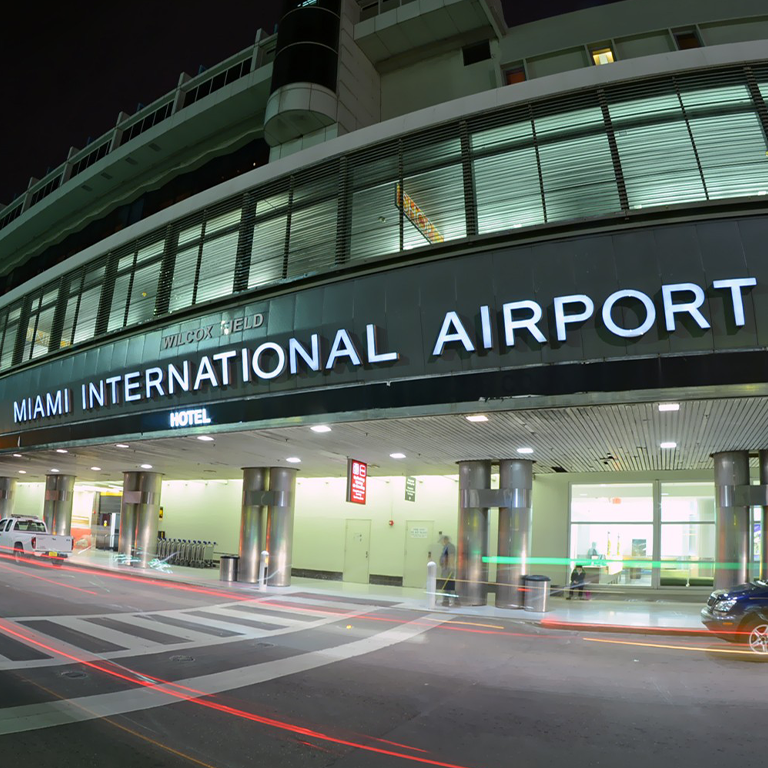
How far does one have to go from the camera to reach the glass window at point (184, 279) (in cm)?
2053

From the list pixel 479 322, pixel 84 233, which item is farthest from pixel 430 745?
pixel 84 233

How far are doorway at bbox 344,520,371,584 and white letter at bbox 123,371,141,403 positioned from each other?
1101 centimetres

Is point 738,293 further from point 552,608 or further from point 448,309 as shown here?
point 552,608

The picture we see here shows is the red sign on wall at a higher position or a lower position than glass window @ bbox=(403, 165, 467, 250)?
lower

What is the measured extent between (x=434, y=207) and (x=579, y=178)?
137 inches

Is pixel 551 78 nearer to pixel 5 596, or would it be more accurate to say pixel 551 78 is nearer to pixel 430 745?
pixel 430 745

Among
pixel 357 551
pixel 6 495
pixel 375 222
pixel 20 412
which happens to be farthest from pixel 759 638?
pixel 6 495

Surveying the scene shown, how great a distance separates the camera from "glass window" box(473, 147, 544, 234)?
14.8m

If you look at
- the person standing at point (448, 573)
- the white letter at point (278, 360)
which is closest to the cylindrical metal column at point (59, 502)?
the person standing at point (448, 573)

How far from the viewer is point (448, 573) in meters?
22.3

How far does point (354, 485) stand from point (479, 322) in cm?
788

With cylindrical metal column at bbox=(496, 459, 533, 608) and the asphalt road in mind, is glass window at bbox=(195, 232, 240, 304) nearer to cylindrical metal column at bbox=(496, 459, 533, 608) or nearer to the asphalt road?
→ the asphalt road

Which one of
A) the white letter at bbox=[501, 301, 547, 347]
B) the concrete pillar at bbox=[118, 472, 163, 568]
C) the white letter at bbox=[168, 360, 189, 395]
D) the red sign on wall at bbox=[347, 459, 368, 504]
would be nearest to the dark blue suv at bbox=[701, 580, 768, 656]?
the white letter at bbox=[501, 301, 547, 347]

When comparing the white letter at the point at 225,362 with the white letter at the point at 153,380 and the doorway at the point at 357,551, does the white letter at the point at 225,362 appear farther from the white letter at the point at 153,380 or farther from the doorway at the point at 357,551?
the doorway at the point at 357,551
